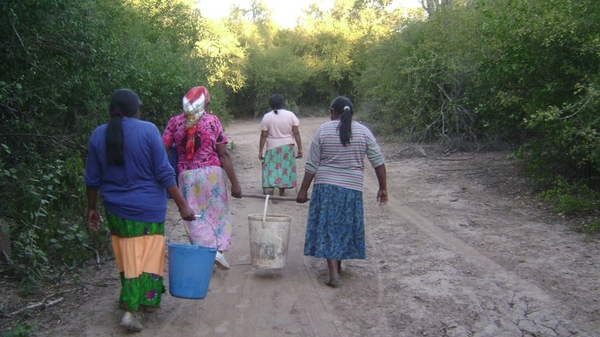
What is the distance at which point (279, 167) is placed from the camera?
389 inches

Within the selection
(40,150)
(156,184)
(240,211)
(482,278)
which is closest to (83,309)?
(156,184)

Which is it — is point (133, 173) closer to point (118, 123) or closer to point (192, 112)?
point (118, 123)

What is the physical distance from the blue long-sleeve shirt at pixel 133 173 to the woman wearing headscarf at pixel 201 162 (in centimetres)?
118

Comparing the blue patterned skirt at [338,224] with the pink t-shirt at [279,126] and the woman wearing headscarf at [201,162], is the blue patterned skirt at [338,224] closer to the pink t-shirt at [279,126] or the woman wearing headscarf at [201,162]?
the woman wearing headscarf at [201,162]

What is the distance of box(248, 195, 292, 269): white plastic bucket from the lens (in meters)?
5.71

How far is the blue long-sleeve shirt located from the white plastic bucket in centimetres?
149

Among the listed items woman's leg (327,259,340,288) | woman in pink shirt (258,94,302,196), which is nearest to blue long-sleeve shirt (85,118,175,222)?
woman's leg (327,259,340,288)

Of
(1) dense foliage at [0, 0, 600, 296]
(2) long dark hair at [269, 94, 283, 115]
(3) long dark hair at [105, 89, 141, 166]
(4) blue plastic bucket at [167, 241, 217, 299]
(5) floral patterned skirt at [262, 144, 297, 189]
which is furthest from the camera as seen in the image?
(5) floral patterned skirt at [262, 144, 297, 189]

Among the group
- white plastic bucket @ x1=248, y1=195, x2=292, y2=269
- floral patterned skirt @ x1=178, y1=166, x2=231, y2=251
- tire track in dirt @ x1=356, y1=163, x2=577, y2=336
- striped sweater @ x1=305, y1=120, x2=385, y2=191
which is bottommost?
tire track in dirt @ x1=356, y1=163, x2=577, y2=336

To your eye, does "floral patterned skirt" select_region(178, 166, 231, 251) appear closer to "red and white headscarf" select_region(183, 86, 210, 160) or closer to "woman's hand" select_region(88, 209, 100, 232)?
"red and white headscarf" select_region(183, 86, 210, 160)

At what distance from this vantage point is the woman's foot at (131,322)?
14.1ft

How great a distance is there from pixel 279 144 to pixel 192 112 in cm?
425

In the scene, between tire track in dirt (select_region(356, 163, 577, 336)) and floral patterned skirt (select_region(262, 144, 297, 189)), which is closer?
tire track in dirt (select_region(356, 163, 577, 336))

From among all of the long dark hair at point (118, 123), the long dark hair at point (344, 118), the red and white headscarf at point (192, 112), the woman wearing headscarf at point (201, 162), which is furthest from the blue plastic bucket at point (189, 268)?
the long dark hair at point (344, 118)
